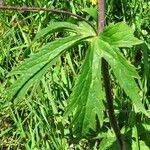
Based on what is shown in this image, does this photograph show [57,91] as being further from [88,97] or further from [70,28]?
[88,97]

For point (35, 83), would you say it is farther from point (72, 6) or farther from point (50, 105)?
point (72, 6)

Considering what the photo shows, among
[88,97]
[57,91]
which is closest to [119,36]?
[88,97]

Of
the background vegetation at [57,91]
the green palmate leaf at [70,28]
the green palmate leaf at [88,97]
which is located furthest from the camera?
the background vegetation at [57,91]

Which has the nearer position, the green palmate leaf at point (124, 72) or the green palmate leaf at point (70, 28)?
the green palmate leaf at point (124, 72)

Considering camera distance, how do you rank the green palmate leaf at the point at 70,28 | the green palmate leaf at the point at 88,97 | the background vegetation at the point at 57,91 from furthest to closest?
the background vegetation at the point at 57,91 < the green palmate leaf at the point at 70,28 < the green palmate leaf at the point at 88,97

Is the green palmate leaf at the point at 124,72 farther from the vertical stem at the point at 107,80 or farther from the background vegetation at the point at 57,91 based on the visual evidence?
the background vegetation at the point at 57,91

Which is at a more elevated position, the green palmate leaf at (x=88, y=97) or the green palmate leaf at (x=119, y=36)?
the green palmate leaf at (x=119, y=36)

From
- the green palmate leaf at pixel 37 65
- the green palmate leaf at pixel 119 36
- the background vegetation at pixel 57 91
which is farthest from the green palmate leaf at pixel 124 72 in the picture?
the background vegetation at pixel 57 91

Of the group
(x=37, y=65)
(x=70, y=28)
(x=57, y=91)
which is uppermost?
(x=70, y=28)
